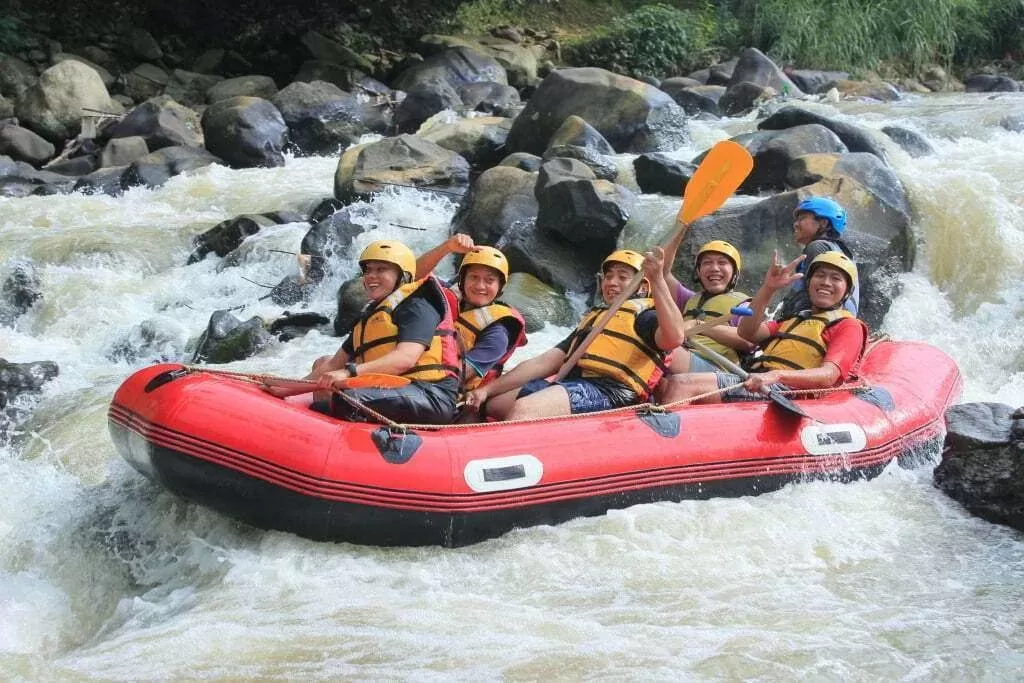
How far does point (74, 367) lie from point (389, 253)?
3945 mm

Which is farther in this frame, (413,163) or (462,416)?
(413,163)

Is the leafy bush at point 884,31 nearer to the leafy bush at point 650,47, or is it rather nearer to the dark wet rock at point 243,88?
the leafy bush at point 650,47

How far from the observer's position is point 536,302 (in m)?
7.77

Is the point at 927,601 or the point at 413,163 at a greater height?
the point at 927,601

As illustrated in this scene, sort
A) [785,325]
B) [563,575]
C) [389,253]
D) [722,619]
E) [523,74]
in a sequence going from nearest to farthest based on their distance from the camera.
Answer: [722,619] < [563,575] < [389,253] < [785,325] < [523,74]

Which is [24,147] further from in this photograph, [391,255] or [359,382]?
[359,382]

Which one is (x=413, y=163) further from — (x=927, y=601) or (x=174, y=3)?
(x=174, y=3)

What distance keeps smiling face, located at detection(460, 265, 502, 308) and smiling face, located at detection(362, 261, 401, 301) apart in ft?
1.15

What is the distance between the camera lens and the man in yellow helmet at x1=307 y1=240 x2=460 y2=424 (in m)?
4.31

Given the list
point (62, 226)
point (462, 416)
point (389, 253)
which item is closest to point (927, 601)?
point (462, 416)

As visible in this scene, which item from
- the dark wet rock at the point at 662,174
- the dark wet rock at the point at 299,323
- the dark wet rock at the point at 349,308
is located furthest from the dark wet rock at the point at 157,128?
the dark wet rock at the point at 662,174

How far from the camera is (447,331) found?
4.50 m

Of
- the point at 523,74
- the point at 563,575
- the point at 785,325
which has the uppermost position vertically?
the point at 785,325

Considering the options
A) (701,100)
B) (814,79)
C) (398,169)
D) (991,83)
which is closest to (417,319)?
(398,169)
